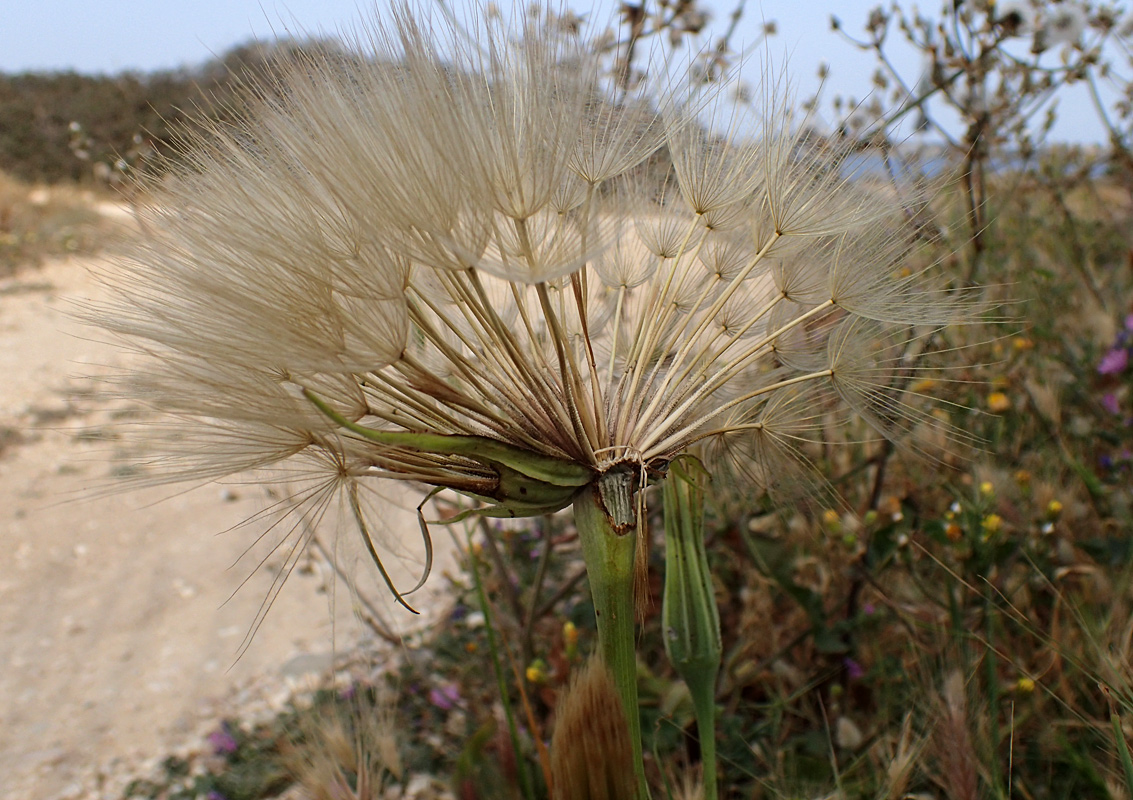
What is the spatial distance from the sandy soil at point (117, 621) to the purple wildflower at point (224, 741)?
0.26 m

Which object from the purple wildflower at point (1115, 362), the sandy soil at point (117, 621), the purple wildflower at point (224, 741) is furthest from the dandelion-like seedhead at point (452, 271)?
the purple wildflower at point (224, 741)

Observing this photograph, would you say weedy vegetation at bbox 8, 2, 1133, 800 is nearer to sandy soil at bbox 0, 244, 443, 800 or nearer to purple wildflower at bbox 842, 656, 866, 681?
purple wildflower at bbox 842, 656, 866, 681

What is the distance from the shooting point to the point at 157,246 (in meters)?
1.12

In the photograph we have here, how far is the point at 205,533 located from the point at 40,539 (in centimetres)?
94

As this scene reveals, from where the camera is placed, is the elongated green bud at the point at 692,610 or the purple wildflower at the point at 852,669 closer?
the elongated green bud at the point at 692,610

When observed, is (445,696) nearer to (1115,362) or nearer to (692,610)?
(692,610)

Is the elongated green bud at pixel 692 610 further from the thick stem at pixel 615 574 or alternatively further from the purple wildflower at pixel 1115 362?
the purple wildflower at pixel 1115 362

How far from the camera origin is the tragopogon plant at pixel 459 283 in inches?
37.9

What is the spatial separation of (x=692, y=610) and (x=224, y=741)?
2138 millimetres

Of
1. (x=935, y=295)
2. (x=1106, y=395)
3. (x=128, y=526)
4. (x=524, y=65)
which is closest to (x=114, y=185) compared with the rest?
(x=524, y=65)

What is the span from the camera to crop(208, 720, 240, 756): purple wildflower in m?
2.62

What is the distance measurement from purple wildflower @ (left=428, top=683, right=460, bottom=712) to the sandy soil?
1.61ft

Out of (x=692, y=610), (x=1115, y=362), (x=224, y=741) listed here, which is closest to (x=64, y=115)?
(x=224, y=741)

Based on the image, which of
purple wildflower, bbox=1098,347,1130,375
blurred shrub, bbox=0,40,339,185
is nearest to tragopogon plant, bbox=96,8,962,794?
purple wildflower, bbox=1098,347,1130,375
